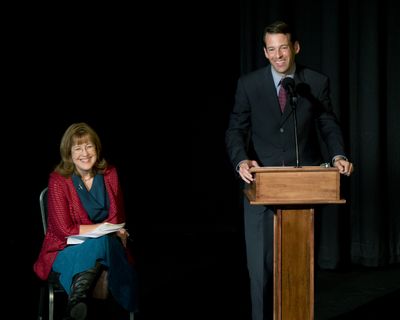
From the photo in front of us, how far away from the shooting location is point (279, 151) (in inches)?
124

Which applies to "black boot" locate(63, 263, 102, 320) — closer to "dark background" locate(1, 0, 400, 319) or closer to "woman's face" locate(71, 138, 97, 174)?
"woman's face" locate(71, 138, 97, 174)

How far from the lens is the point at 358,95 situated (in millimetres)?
5301

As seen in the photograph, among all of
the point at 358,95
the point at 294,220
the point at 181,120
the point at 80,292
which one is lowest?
the point at 80,292

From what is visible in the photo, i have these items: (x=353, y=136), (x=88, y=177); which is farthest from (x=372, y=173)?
(x=88, y=177)

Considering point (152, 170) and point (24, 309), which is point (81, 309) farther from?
point (152, 170)

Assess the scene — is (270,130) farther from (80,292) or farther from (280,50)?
(80,292)

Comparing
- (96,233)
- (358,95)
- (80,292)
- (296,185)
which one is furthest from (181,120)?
(296,185)

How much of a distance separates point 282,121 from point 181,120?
140 inches

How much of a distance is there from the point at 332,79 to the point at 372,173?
784 millimetres

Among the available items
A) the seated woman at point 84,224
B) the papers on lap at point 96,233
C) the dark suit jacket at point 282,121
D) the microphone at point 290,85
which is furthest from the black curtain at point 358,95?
the microphone at point 290,85

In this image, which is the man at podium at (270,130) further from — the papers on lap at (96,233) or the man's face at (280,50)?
the papers on lap at (96,233)

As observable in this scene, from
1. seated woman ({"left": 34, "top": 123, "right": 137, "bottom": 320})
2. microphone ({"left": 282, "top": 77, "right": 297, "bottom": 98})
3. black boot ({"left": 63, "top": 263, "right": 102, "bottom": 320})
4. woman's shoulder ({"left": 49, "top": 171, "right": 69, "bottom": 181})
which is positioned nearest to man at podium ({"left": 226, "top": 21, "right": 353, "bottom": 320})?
microphone ({"left": 282, "top": 77, "right": 297, "bottom": 98})

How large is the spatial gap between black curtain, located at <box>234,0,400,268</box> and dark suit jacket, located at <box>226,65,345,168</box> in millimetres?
2037

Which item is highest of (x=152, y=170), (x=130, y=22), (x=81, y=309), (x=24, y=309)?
(x=130, y=22)
